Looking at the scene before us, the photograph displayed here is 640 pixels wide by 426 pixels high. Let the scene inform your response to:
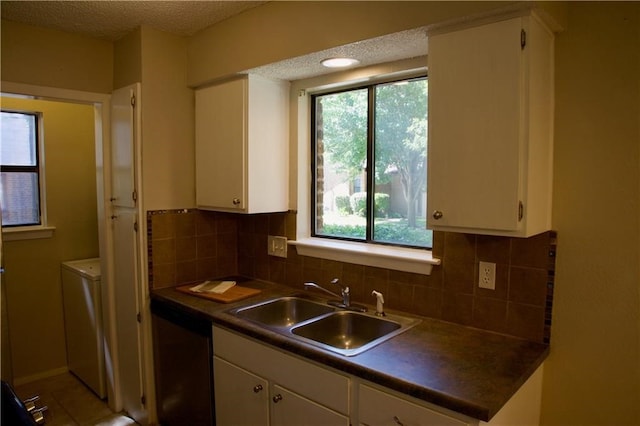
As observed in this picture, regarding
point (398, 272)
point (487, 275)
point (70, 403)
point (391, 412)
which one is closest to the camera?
point (391, 412)

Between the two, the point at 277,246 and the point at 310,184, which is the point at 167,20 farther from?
the point at 277,246

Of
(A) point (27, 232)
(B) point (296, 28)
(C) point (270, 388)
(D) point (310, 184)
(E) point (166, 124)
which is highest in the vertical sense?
(B) point (296, 28)

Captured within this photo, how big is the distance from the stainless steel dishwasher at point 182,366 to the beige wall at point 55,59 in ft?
4.49

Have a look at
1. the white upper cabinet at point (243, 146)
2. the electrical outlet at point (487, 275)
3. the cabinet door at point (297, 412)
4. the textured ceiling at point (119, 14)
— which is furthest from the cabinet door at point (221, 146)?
the electrical outlet at point (487, 275)

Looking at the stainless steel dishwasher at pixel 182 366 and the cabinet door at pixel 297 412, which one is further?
the stainless steel dishwasher at pixel 182 366

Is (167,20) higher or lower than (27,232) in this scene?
higher

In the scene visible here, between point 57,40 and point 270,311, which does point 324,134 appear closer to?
point 270,311

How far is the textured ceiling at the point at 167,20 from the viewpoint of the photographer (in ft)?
6.31

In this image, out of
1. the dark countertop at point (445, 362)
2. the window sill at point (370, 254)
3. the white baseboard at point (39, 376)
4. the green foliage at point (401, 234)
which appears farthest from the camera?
the white baseboard at point (39, 376)

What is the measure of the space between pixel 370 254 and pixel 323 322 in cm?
40

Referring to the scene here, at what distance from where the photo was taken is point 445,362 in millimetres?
1530

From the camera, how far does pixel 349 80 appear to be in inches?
88.9

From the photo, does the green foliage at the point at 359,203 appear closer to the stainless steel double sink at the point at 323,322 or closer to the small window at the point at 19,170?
the stainless steel double sink at the point at 323,322

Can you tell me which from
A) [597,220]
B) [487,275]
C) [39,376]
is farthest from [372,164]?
[39,376]
